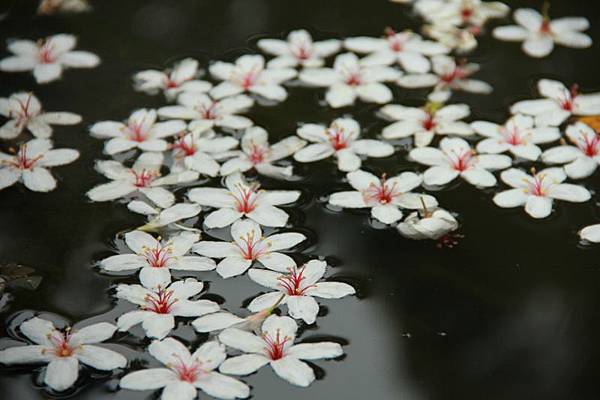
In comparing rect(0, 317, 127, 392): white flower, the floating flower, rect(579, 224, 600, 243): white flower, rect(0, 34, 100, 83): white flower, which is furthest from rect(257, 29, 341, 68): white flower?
rect(0, 317, 127, 392): white flower

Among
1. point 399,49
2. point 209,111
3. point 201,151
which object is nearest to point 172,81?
point 209,111

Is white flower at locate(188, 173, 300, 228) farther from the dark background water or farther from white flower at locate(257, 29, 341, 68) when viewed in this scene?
white flower at locate(257, 29, 341, 68)

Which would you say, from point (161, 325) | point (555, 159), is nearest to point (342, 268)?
point (161, 325)

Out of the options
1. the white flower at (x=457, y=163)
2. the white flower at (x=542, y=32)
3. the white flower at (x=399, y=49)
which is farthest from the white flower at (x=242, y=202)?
the white flower at (x=542, y=32)

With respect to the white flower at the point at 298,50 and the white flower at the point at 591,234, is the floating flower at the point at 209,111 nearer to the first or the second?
the white flower at the point at 298,50

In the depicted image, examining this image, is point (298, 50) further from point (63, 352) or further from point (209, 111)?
point (63, 352)

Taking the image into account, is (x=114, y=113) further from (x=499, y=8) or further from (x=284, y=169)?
(x=499, y=8)
